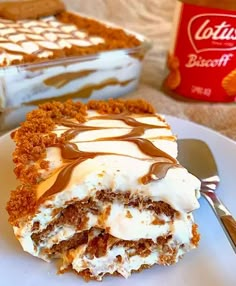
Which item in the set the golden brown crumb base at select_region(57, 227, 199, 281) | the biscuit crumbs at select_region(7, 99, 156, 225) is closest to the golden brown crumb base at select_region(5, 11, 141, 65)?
the biscuit crumbs at select_region(7, 99, 156, 225)

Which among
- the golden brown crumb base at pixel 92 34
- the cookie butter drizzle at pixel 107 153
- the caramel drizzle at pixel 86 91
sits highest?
the cookie butter drizzle at pixel 107 153

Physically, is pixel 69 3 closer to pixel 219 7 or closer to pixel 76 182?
pixel 219 7

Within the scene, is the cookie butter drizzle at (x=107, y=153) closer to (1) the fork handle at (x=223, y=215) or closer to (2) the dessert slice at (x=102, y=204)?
(2) the dessert slice at (x=102, y=204)

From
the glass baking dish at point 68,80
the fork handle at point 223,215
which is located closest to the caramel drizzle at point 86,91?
the glass baking dish at point 68,80

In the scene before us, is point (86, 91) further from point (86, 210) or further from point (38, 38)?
point (86, 210)

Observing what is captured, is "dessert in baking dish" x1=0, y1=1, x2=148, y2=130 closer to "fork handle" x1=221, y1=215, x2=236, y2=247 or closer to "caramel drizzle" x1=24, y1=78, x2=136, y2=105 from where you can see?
"caramel drizzle" x1=24, y1=78, x2=136, y2=105

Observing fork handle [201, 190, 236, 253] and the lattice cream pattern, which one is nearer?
fork handle [201, 190, 236, 253]

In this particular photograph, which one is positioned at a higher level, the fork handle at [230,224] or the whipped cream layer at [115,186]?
the whipped cream layer at [115,186]

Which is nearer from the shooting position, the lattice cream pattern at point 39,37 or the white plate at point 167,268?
the white plate at point 167,268

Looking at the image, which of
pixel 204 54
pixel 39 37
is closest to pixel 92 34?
pixel 39 37
